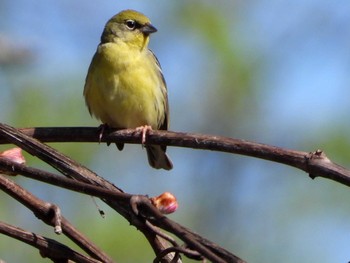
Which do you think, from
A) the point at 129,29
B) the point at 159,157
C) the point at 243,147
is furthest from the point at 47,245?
the point at 129,29

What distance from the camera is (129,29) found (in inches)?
196

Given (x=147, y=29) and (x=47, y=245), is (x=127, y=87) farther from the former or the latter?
(x=47, y=245)

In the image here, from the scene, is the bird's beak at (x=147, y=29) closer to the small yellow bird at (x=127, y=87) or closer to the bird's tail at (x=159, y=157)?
the small yellow bird at (x=127, y=87)

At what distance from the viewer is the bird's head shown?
16.1ft

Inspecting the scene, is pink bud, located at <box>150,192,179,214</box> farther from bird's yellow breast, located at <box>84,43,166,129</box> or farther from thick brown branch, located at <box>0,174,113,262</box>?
bird's yellow breast, located at <box>84,43,166,129</box>

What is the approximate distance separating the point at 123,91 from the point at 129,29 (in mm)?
650

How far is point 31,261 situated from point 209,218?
5.17ft

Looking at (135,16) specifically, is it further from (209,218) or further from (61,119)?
(209,218)

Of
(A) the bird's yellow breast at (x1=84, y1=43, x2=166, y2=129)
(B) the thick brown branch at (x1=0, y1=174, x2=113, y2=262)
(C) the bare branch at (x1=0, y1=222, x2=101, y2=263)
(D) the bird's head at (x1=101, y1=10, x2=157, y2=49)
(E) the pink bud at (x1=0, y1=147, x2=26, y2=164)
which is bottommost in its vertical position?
(C) the bare branch at (x1=0, y1=222, x2=101, y2=263)

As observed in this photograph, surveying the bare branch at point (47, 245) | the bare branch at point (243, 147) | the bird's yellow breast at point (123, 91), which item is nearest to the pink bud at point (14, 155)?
the bare branch at point (243, 147)

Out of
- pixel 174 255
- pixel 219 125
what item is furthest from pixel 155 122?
pixel 174 255

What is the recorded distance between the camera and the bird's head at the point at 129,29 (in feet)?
16.1

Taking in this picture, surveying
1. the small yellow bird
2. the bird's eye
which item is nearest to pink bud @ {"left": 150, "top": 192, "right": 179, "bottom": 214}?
the small yellow bird

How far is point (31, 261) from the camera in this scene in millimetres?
5168
